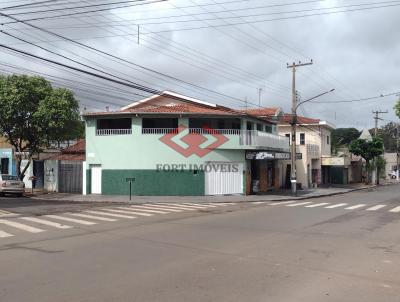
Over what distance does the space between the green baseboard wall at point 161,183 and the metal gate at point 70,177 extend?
3.30m

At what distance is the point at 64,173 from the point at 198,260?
29213mm

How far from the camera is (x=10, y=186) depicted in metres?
33.9

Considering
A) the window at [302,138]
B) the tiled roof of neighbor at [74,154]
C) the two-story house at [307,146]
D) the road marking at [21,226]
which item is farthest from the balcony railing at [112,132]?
the window at [302,138]

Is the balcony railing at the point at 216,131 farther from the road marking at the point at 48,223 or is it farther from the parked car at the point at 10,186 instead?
the road marking at the point at 48,223

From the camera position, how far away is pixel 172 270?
9008 millimetres

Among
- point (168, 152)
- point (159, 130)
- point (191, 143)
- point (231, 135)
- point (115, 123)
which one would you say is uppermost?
point (115, 123)

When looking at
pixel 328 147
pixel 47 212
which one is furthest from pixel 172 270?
pixel 328 147

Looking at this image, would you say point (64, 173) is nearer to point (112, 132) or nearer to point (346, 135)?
point (112, 132)

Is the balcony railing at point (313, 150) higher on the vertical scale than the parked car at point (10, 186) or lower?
higher

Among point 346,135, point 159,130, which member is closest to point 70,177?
point 159,130

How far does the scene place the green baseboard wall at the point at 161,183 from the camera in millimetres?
34625

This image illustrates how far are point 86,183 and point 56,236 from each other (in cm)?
2223

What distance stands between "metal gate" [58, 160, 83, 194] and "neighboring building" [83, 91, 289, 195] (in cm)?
114

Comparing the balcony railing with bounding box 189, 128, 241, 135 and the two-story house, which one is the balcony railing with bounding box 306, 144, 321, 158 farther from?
the balcony railing with bounding box 189, 128, 241, 135
